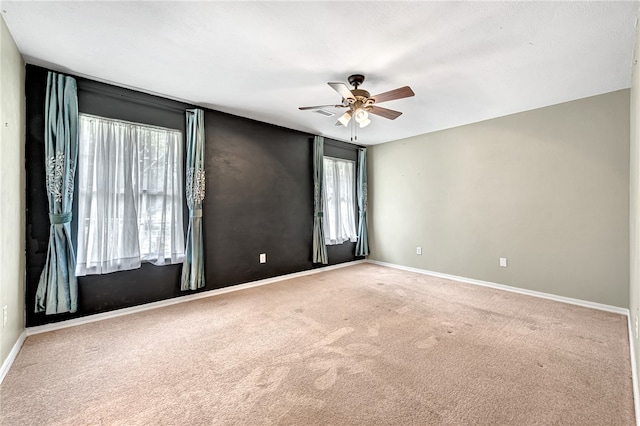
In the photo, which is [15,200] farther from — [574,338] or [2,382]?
[574,338]

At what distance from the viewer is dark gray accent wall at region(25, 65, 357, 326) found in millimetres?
2635

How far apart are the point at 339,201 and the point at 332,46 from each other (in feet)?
11.1

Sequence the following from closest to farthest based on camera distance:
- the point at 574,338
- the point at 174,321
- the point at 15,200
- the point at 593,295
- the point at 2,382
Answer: the point at 2,382 → the point at 15,200 → the point at 574,338 → the point at 174,321 → the point at 593,295

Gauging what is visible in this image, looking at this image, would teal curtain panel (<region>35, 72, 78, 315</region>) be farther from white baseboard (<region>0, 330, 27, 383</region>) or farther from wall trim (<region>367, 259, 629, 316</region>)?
wall trim (<region>367, 259, 629, 316</region>)

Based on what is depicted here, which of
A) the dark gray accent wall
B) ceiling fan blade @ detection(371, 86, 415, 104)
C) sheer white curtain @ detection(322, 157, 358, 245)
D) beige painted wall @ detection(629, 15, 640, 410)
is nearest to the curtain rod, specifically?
the dark gray accent wall

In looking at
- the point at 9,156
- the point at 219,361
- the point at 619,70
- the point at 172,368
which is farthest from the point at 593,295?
the point at 9,156

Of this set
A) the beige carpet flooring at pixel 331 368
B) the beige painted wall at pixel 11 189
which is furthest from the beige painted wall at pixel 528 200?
the beige painted wall at pixel 11 189

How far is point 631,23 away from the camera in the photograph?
2023mm

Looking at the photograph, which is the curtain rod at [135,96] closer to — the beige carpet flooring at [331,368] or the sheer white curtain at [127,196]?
the sheer white curtain at [127,196]

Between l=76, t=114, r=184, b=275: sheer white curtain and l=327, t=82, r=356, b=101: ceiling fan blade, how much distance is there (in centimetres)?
218

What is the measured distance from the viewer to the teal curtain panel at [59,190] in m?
2.61

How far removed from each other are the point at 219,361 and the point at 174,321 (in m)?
1.08

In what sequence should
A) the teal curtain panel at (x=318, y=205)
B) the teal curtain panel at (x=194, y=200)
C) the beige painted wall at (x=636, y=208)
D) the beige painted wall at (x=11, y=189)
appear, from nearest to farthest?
the beige painted wall at (x=636, y=208) < the beige painted wall at (x=11, y=189) < the teal curtain panel at (x=194, y=200) < the teal curtain panel at (x=318, y=205)

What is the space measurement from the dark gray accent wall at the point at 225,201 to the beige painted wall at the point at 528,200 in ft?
5.30
